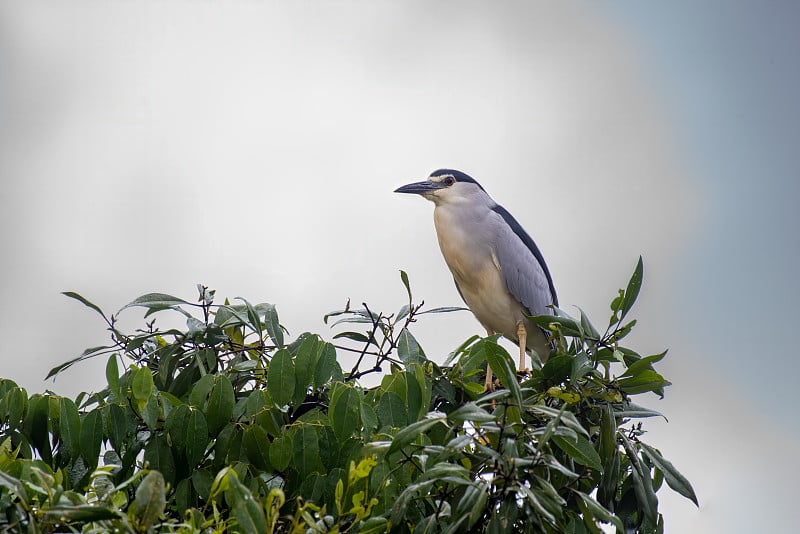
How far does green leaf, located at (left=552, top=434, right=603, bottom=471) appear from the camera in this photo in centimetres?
190

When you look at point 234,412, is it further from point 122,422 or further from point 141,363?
point 141,363

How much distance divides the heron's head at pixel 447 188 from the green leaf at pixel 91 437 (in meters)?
2.44

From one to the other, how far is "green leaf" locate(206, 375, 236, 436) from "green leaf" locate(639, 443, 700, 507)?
1.10m

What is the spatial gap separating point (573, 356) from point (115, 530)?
3.96ft

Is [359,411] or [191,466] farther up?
[359,411]

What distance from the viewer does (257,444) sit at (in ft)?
7.07

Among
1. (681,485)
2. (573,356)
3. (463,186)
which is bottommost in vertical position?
(681,485)

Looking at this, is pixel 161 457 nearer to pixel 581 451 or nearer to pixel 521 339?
pixel 581 451

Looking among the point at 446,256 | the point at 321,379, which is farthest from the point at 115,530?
the point at 446,256

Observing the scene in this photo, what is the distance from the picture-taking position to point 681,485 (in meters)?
2.20

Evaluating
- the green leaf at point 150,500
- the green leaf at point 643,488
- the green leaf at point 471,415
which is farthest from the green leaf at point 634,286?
the green leaf at point 150,500

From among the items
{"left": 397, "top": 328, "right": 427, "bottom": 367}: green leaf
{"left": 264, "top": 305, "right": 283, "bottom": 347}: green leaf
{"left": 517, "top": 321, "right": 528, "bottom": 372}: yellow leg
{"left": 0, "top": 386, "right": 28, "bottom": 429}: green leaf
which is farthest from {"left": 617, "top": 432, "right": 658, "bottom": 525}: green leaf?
{"left": 517, "top": 321, "right": 528, "bottom": 372}: yellow leg

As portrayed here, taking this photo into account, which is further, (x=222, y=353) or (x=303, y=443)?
(x=222, y=353)

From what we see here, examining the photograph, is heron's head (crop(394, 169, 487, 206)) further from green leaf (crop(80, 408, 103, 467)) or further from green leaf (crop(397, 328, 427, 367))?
green leaf (crop(80, 408, 103, 467))
